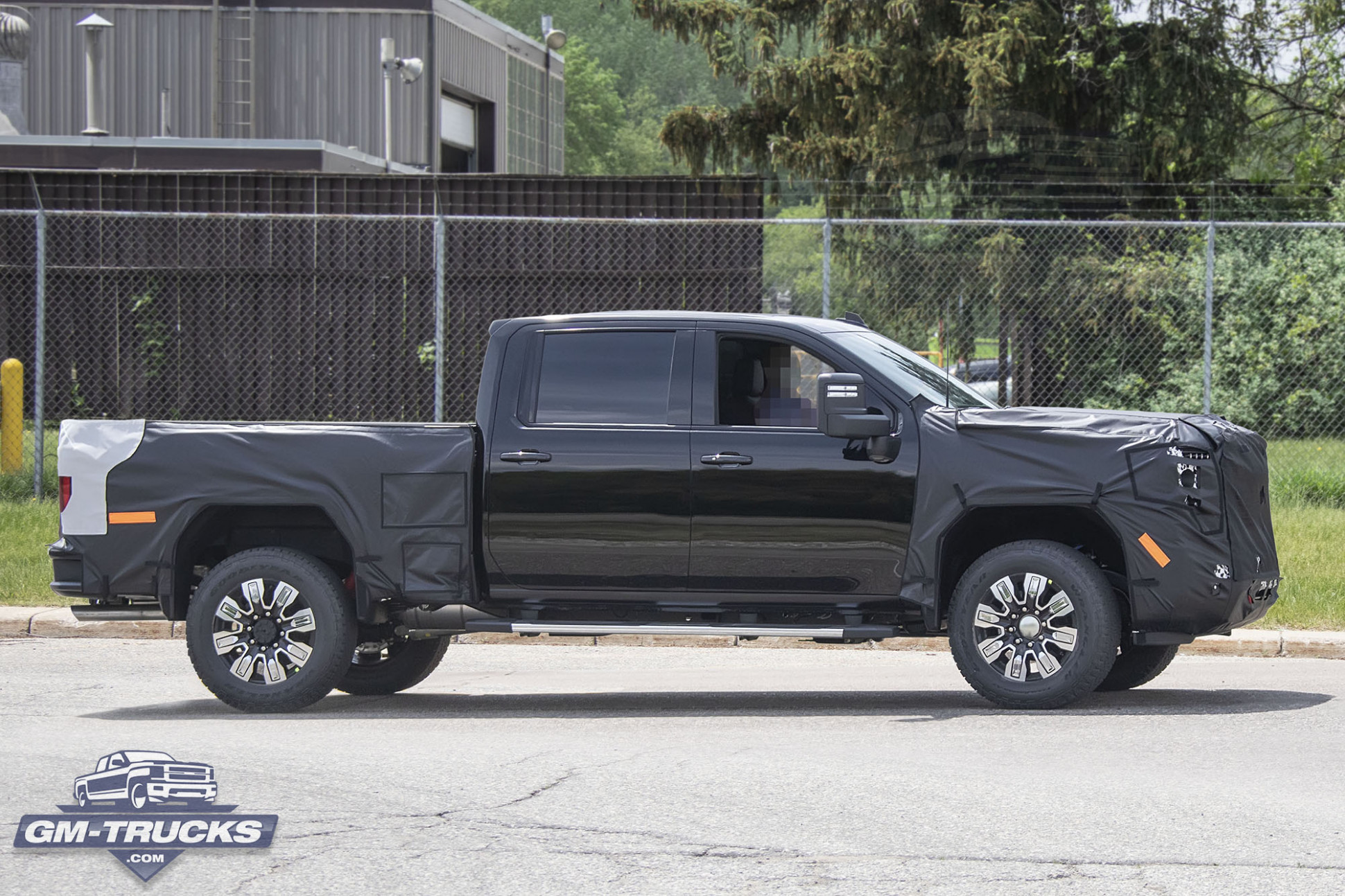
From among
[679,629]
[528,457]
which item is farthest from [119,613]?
[679,629]

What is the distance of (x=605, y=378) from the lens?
28.7 ft

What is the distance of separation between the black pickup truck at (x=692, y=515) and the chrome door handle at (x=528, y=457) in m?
0.01

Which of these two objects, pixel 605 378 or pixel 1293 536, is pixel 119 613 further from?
pixel 1293 536

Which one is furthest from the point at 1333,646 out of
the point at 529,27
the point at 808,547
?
the point at 529,27

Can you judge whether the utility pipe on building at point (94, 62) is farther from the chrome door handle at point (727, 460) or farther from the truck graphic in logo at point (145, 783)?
the truck graphic in logo at point (145, 783)

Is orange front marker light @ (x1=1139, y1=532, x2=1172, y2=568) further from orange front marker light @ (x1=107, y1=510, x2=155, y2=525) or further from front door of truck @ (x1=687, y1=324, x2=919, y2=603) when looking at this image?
orange front marker light @ (x1=107, y1=510, x2=155, y2=525)

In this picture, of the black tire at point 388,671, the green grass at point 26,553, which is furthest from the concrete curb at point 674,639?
the black tire at point 388,671

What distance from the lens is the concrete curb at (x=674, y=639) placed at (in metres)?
10.6

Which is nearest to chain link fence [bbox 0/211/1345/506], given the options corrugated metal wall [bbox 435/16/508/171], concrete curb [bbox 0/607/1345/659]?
concrete curb [bbox 0/607/1345/659]

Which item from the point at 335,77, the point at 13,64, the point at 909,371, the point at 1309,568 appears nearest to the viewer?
the point at 909,371

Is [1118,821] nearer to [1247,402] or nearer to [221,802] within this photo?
[221,802]

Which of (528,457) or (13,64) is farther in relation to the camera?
(13,64)

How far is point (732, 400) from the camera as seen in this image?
8641mm

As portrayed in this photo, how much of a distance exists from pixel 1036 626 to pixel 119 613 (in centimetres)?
461
